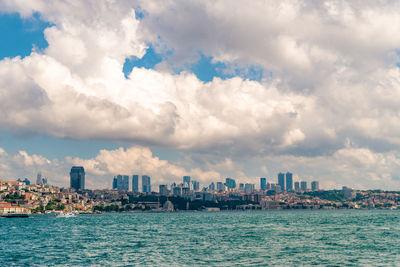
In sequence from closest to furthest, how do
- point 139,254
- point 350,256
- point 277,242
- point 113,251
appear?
point 350,256, point 139,254, point 113,251, point 277,242

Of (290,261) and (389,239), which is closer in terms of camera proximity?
(290,261)

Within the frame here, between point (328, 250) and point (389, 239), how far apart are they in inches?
970

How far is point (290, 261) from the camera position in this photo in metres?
55.8

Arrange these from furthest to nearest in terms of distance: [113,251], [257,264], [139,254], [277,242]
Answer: [277,242]
[113,251]
[139,254]
[257,264]

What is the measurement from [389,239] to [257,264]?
142ft

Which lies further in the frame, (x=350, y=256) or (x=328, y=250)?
(x=328, y=250)

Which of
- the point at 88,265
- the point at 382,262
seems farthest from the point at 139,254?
the point at 382,262

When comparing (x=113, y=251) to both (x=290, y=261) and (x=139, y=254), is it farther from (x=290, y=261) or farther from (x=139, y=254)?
(x=290, y=261)

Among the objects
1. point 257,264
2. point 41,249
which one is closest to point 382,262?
point 257,264

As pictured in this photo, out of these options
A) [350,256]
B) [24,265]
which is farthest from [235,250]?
[24,265]

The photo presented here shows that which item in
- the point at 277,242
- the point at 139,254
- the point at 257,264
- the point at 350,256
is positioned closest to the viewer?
the point at 257,264

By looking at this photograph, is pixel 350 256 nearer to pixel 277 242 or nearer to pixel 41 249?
pixel 277 242

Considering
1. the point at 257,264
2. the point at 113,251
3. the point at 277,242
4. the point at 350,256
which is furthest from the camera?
the point at 277,242

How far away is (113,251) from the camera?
2702 inches
